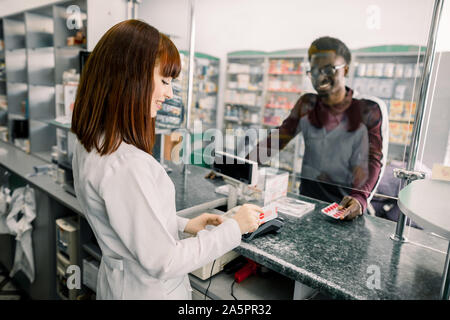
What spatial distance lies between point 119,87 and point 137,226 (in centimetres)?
36

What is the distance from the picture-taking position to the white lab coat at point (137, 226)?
738 millimetres

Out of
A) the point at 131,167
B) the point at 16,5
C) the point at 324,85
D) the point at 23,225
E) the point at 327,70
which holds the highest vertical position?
the point at 16,5

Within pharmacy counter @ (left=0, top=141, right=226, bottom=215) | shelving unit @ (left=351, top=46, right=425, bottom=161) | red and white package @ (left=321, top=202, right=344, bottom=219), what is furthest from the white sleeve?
shelving unit @ (left=351, top=46, right=425, bottom=161)

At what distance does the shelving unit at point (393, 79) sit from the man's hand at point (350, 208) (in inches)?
90.6

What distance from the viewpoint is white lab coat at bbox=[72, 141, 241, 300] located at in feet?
2.42

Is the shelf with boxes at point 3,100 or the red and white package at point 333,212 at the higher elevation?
the shelf with boxes at point 3,100

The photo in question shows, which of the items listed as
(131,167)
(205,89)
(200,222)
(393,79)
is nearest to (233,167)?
(200,222)

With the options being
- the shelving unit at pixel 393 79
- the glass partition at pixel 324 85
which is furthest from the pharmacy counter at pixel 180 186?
the shelving unit at pixel 393 79

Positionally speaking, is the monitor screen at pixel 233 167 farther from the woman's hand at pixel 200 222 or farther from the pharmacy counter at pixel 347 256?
the woman's hand at pixel 200 222

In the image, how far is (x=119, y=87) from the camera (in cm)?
78

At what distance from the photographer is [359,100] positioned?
8.07 feet

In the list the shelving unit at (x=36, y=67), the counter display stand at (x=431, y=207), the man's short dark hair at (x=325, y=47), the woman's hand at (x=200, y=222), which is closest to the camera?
the counter display stand at (x=431, y=207)

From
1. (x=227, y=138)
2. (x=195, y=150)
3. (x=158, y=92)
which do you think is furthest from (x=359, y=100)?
(x=158, y=92)

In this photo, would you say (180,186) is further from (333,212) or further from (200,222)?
(333,212)
